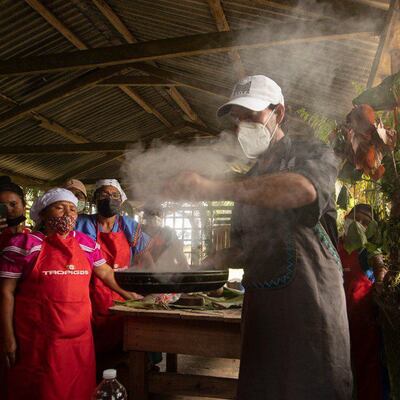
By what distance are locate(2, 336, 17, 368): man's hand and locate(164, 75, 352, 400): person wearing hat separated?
6.83 ft

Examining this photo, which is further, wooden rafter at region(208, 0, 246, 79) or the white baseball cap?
wooden rafter at region(208, 0, 246, 79)

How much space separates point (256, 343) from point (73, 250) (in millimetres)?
2128

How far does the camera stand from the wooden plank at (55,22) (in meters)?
5.01

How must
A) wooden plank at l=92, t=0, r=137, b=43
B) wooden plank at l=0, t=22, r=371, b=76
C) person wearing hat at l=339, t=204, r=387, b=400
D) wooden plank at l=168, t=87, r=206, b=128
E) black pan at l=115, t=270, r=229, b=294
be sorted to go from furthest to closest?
wooden plank at l=168, t=87, r=206, b=128
wooden plank at l=92, t=0, r=137, b=43
wooden plank at l=0, t=22, r=371, b=76
person wearing hat at l=339, t=204, r=387, b=400
black pan at l=115, t=270, r=229, b=294

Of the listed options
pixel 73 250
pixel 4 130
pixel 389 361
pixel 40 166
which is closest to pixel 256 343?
pixel 389 361

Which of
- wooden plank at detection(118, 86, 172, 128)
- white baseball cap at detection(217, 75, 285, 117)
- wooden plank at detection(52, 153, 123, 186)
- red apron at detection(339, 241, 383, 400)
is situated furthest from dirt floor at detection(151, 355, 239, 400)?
wooden plank at detection(52, 153, 123, 186)

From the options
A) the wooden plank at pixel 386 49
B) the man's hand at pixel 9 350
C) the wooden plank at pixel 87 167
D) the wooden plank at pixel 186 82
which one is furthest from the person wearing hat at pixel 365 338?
the wooden plank at pixel 87 167

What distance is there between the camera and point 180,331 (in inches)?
133

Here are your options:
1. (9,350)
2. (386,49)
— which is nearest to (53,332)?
(9,350)

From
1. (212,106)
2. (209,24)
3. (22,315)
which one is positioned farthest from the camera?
(212,106)

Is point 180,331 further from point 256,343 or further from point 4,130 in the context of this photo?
point 4,130

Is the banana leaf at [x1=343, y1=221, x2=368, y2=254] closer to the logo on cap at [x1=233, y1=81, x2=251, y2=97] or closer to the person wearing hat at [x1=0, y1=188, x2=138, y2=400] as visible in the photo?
the logo on cap at [x1=233, y1=81, x2=251, y2=97]

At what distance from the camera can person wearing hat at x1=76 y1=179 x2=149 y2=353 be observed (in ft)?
13.4

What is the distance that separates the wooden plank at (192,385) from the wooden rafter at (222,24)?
12.5 ft
